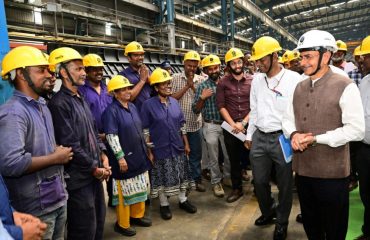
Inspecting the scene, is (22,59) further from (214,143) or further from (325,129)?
(214,143)

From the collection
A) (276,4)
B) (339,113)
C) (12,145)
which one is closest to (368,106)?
(339,113)

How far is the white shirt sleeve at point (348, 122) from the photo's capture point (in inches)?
75.9

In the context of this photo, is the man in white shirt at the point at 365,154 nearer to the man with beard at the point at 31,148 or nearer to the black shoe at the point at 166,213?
the black shoe at the point at 166,213

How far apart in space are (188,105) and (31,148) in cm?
278

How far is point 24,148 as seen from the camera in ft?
5.71

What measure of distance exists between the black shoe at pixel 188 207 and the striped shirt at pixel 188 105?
108 centimetres

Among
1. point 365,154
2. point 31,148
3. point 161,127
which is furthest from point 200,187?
point 31,148

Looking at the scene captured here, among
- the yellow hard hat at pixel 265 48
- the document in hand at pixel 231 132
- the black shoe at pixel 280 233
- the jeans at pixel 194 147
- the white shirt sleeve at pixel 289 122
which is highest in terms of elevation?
the yellow hard hat at pixel 265 48

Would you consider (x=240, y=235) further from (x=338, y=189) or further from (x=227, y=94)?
(x=227, y=94)

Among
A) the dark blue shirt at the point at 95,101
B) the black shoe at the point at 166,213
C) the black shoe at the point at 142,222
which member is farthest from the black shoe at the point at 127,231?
the dark blue shirt at the point at 95,101

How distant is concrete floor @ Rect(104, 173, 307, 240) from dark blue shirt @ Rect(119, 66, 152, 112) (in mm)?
1466

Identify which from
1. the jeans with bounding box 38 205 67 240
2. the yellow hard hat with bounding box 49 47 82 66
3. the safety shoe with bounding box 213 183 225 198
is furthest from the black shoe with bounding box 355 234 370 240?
the yellow hard hat with bounding box 49 47 82 66

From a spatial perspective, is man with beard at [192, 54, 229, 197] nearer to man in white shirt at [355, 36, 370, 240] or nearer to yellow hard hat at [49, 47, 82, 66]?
man in white shirt at [355, 36, 370, 240]

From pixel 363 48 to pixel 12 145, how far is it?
3108 millimetres
